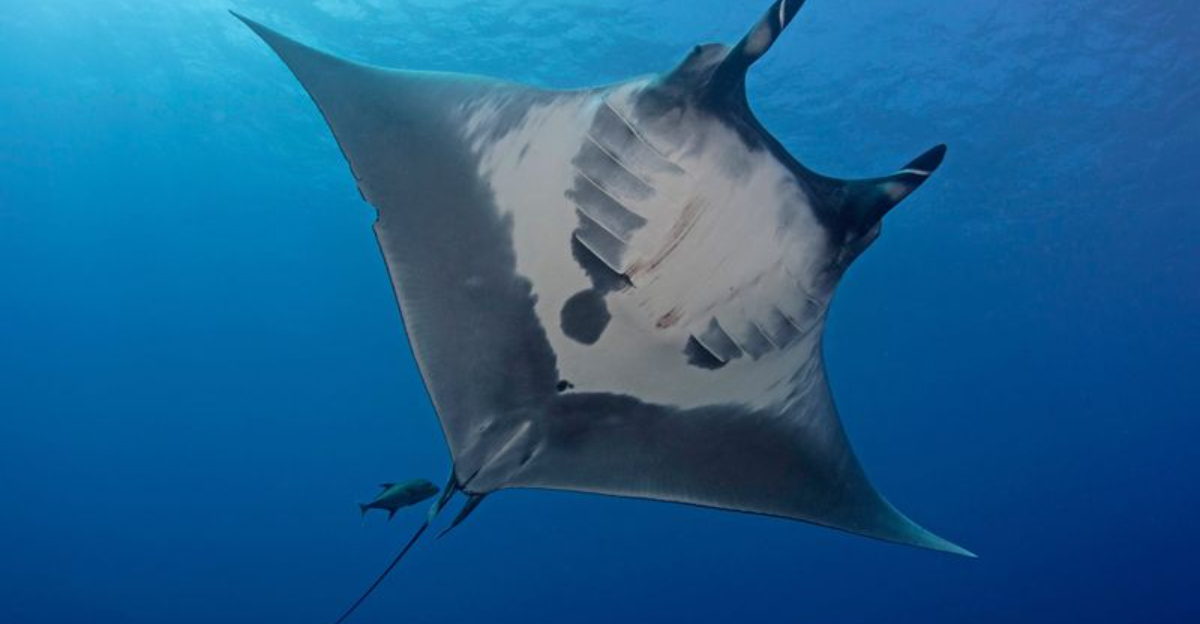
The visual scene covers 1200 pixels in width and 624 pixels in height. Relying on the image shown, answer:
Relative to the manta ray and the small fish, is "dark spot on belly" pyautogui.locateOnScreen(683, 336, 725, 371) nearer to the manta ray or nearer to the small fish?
the manta ray

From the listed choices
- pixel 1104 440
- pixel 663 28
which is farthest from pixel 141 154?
pixel 1104 440

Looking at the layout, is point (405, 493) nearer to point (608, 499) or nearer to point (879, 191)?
point (879, 191)

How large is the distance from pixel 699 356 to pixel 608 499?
38.6 metres

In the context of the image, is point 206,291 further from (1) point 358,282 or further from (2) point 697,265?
(2) point 697,265

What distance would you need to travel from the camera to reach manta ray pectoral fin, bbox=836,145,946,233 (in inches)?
85.0

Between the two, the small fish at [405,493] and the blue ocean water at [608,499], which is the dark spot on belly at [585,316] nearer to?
the small fish at [405,493]

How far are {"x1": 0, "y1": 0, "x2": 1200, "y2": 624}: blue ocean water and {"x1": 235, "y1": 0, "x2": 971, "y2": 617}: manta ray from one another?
40.2 ft

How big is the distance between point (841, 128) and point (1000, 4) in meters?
4.42

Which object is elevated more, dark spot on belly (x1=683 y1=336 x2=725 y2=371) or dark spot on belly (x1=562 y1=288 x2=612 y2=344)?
dark spot on belly (x1=562 y1=288 x2=612 y2=344)

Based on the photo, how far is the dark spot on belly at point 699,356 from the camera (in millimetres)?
2666

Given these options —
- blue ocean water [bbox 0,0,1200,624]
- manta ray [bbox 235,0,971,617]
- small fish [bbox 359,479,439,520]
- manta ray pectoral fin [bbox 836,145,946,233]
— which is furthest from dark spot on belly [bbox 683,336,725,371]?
blue ocean water [bbox 0,0,1200,624]

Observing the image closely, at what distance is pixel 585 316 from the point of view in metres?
2.67

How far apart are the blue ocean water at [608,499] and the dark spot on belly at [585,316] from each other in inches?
489

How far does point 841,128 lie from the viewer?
56.6 feet
